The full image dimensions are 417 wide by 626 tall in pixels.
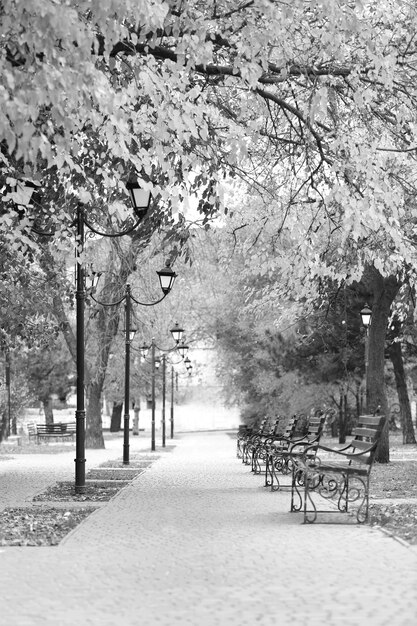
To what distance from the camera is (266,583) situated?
26.2 feet

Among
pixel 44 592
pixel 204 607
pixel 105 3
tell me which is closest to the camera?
pixel 204 607

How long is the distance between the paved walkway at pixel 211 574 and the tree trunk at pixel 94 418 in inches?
1041

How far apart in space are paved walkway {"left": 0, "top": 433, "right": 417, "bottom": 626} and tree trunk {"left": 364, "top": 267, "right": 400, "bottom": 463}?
13095 millimetres

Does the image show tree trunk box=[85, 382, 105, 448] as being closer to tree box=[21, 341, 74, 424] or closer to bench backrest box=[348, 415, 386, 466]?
tree box=[21, 341, 74, 424]

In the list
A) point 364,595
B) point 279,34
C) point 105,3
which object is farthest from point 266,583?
point 279,34

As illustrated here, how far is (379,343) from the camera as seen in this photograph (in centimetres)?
2650

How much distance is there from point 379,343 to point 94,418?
16220 millimetres

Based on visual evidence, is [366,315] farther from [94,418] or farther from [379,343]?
[94,418]

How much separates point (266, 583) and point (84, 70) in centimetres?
417

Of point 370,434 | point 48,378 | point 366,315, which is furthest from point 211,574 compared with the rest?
point 48,378

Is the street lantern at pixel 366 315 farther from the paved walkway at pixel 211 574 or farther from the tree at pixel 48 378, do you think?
the tree at pixel 48 378

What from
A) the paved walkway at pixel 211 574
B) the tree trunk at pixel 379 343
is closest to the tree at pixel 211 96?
the paved walkway at pixel 211 574

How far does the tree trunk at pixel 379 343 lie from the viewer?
85.6 ft

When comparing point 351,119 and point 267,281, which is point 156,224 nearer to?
point 351,119
